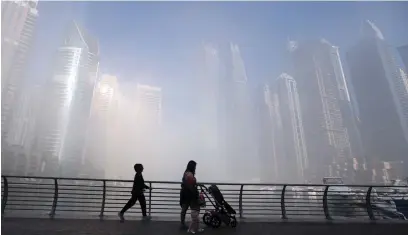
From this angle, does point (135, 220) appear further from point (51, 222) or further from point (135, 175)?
point (51, 222)

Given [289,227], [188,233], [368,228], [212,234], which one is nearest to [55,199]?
[188,233]

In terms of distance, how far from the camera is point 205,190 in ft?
22.9

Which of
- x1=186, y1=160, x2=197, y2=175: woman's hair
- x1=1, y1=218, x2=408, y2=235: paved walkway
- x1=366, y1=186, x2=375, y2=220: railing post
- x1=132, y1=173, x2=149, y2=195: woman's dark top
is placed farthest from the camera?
x1=366, y1=186, x2=375, y2=220: railing post

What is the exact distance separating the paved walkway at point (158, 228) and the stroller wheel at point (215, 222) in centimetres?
15

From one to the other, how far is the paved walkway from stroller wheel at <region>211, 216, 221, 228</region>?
153 millimetres

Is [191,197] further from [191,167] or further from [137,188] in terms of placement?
[137,188]

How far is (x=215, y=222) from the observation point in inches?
276

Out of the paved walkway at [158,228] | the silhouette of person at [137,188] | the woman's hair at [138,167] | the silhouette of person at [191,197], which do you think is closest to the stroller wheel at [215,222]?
the paved walkway at [158,228]

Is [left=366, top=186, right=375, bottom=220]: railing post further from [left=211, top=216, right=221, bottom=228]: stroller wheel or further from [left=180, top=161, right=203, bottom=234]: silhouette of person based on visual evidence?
[left=180, top=161, right=203, bottom=234]: silhouette of person

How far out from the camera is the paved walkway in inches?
246

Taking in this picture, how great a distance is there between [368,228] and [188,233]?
5108mm

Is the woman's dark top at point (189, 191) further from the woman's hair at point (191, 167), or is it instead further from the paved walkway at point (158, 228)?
the paved walkway at point (158, 228)

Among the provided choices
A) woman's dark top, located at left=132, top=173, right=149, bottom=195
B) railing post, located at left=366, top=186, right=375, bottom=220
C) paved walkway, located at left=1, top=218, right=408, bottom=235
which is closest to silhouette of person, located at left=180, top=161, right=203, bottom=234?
paved walkway, located at left=1, top=218, right=408, bottom=235

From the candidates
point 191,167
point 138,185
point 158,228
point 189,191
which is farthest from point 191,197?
point 138,185
